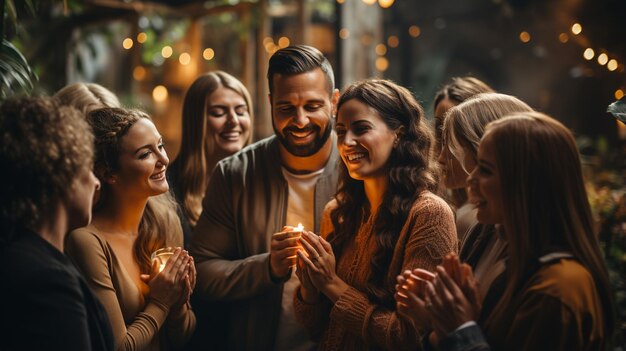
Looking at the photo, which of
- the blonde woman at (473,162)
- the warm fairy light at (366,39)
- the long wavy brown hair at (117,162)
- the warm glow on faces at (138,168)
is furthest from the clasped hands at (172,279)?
the warm fairy light at (366,39)

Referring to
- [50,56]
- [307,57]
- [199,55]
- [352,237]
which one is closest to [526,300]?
[352,237]

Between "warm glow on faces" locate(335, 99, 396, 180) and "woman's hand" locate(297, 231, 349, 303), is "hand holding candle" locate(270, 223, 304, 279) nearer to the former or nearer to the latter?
"woman's hand" locate(297, 231, 349, 303)

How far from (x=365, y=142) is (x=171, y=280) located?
1.01 m

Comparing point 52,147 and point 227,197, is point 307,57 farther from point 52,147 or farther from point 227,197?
point 52,147

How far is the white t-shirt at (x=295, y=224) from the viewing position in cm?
312

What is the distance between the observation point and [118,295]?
265 cm

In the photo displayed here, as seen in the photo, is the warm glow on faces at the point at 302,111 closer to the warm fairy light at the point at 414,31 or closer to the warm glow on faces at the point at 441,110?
the warm glow on faces at the point at 441,110

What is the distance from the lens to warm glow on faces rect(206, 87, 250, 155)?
3.88m

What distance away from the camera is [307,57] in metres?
3.15

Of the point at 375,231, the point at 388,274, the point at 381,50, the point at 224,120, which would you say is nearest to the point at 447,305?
the point at 388,274

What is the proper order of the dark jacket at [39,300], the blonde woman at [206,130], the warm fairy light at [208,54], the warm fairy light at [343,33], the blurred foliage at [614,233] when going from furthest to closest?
the warm fairy light at [208,54] < the warm fairy light at [343,33] < the blurred foliage at [614,233] < the blonde woman at [206,130] < the dark jacket at [39,300]

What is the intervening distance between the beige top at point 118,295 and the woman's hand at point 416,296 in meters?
1.12

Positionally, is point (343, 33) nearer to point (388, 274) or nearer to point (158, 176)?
point (158, 176)

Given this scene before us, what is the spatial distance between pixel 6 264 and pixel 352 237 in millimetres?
1447
